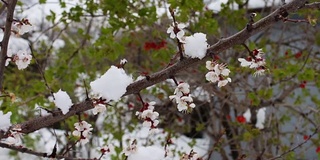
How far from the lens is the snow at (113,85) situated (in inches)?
54.4

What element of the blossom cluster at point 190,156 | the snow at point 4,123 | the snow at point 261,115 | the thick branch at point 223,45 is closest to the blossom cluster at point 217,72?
the thick branch at point 223,45

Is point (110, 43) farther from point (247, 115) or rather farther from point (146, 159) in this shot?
point (247, 115)

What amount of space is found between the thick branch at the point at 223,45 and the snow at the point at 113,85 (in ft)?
0.08

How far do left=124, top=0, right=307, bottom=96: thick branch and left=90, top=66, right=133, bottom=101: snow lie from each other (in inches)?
1.0

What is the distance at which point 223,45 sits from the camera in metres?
1.29

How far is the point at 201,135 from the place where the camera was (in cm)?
779

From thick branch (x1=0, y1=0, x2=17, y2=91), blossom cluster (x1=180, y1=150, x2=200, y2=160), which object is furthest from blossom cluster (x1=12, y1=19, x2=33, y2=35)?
blossom cluster (x1=180, y1=150, x2=200, y2=160)

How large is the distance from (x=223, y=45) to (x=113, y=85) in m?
0.37

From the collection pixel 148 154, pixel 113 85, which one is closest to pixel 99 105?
pixel 113 85

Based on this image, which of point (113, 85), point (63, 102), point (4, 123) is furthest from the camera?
point (4, 123)

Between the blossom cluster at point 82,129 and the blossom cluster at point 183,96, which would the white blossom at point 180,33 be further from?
the blossom cluster at point 82,129

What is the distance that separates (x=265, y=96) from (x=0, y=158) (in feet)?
11.8

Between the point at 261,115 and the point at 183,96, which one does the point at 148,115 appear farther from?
the point at 261,115

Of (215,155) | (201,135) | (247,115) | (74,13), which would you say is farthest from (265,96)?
(201,135)
